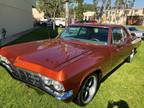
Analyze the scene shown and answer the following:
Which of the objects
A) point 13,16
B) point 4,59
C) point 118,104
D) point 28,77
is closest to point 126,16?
point 13,16

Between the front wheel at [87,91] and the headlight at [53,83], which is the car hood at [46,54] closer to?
the headlight at [53,83]

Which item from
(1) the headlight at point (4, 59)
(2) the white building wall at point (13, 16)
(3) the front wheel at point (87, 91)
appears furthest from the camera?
(2) the white building wall at point (13, 16)

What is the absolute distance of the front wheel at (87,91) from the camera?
349 centimetres

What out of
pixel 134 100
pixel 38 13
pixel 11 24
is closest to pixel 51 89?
pixel 134 100

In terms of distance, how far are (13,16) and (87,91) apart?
1306 centimetres

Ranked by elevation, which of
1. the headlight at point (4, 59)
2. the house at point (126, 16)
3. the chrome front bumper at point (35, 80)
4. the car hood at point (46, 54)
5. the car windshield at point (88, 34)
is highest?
the car windshield at point (88, 34)

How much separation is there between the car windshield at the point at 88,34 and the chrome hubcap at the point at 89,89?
1074 mm

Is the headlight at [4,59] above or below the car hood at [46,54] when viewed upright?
below

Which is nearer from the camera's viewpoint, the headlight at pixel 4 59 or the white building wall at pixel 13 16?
the headlight at pixel 4 59

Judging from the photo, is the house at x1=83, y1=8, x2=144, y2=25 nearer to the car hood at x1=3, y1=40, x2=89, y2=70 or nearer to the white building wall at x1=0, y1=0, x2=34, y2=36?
the white building wall at x1=0, y1=0, x2=34, y2=36

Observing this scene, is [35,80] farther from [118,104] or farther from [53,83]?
[118,104]

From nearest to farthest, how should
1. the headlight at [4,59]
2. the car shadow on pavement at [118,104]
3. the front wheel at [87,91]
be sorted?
the front wheel at [87,91] → the headlight at [4,59] → the car shadow on pavement at [118,104]

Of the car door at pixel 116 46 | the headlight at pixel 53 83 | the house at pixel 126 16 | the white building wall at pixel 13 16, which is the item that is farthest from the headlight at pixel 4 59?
the house at pixel 126 16

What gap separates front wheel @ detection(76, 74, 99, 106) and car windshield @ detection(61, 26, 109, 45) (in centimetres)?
108
